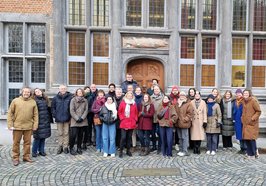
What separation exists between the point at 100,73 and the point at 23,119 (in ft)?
12.8

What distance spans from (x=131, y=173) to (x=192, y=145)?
2.95 metres

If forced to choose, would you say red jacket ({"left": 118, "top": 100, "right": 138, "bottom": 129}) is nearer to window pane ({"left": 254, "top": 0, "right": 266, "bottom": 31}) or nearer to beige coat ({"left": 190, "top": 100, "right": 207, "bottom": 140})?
beige coat ({"left": 190, "top": 100, "right": 207, "bottom": 140})

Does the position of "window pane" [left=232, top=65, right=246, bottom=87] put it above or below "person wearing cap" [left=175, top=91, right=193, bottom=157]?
above

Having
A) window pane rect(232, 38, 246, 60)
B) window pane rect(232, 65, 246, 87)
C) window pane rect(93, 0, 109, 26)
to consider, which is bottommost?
window pane rect(232, 65, 246, 87)

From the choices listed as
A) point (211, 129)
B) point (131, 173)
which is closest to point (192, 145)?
point (211, 129)

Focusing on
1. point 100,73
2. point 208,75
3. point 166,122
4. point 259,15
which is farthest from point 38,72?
point 259,15

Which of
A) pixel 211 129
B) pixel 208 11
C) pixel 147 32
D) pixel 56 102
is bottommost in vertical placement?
pixel 211 129

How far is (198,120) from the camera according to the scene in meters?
8.04

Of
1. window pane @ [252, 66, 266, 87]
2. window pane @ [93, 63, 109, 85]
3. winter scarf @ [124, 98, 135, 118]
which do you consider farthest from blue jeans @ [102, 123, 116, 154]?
window pane @ [252, 66, 266, 87]

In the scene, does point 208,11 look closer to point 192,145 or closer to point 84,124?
point 192,145

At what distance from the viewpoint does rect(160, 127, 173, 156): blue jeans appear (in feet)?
25.4

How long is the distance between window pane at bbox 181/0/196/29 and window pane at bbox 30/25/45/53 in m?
4.94

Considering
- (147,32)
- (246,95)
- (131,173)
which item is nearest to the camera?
(131,173)

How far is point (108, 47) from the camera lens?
10.3 meters
